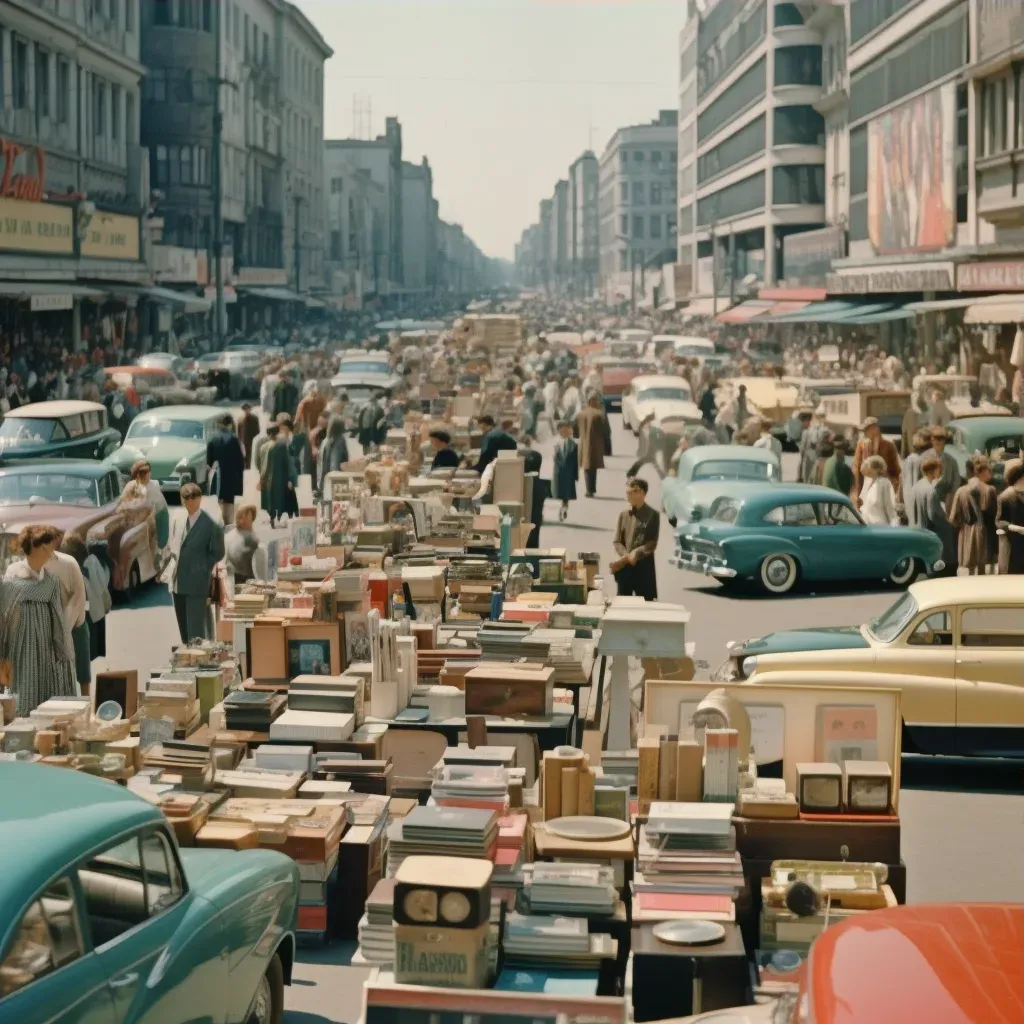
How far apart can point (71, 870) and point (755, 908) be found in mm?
3283

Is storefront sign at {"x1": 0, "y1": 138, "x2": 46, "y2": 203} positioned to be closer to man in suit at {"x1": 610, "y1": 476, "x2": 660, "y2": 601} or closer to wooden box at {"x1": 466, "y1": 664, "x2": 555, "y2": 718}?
man in suit at {"x1": 610, "y1": 476, "x2": 660, "y2": 601}

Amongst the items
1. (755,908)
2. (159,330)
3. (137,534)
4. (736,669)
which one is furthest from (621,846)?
(159,330)

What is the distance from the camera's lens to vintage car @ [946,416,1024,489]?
90.4ft

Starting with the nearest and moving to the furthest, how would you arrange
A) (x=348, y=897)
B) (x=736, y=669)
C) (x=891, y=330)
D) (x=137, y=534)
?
(x=348, y=897), (x=736, y=669), (x=137, y=534), (x=891, y=330)

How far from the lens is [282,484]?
24516 mm

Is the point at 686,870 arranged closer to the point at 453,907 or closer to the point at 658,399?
the point at 453,907

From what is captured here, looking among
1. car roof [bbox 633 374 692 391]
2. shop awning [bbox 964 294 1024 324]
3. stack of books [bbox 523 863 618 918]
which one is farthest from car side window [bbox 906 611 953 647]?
car roof [bbox 633 374 692 391]

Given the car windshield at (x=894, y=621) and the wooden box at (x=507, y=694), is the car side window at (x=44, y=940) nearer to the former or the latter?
the wooden box at (x=507, y=694)

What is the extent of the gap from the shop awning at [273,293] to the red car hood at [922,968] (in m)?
96.7

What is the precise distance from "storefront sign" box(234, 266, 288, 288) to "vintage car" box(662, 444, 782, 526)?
7411 centimetres

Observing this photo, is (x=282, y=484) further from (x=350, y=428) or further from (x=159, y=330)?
(x=159, y=330)

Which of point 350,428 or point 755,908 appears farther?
point 350,428

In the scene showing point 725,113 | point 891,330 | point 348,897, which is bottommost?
point 348,897

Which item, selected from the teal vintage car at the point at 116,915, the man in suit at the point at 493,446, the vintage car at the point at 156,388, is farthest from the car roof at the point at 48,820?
the vintage car at the point at 156,388
